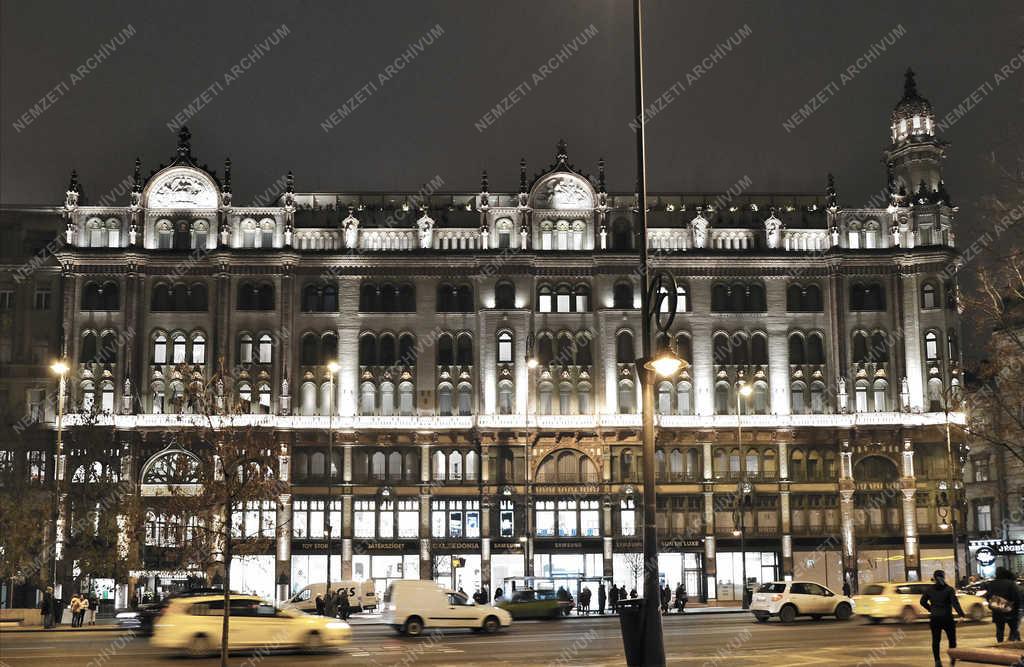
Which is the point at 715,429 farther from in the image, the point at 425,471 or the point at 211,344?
the point at 211,344

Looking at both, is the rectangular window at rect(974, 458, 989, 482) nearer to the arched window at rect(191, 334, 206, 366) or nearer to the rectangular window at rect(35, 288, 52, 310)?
the arched window at rect(191, 334, 206, 366)

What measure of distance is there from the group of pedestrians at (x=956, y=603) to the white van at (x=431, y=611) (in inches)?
745

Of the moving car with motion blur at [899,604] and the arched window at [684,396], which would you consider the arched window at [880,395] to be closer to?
the arched window at [684,396]

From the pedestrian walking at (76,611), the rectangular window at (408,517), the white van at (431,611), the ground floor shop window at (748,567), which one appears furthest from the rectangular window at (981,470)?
the pedestrian walking at (76,611)

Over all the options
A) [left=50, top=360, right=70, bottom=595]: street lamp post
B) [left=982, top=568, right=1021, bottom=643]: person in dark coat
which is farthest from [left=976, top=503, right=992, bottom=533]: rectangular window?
[left=982, top=568, right=1021, bottom=643]: person in dark coat

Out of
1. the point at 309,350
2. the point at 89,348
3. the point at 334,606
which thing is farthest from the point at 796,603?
the point at 89,348

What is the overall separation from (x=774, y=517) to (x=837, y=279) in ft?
53.0

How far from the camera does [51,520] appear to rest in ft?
203

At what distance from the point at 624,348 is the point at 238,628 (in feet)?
162

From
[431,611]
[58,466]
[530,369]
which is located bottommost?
[431,611]

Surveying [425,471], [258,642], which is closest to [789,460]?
[425,471]

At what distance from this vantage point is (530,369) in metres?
76.9

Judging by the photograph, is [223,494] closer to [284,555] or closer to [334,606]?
[334,606]

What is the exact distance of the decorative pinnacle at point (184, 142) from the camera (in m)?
78.6
